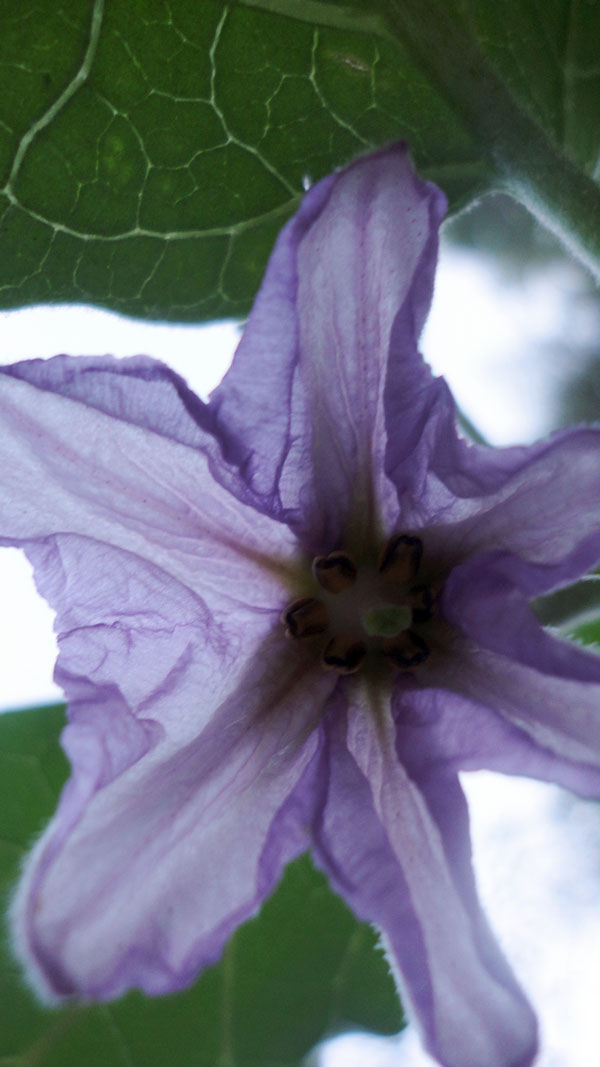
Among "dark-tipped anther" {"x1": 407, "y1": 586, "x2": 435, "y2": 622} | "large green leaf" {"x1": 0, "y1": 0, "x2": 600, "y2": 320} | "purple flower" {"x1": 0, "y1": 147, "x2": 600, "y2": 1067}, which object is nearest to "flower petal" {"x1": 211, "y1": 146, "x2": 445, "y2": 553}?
"purple flower" {"x1": 0, "y1": 147, "x2": 600, "y2": 1067}

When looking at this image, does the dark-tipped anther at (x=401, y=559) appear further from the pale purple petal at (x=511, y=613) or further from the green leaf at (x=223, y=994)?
the green leaf at (x=223, y=994)

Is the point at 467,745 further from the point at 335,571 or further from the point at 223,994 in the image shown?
the point at 223,994

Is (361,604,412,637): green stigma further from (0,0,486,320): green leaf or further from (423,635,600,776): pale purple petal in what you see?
(0,0,486,320): green leaf

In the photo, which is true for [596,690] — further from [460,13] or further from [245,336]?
[460,13]

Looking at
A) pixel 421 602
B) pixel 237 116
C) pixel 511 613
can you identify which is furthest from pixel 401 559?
pixel 237 116

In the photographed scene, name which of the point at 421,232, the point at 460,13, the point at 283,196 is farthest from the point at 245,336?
the point at 460,13

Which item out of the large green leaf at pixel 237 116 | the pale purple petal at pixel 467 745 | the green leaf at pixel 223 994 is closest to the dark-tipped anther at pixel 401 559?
the pale purple petal at pixel 467 745
